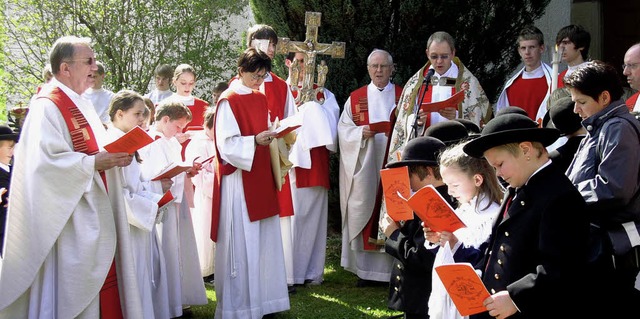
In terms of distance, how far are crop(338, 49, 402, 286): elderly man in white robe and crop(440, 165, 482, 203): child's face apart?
3.99m

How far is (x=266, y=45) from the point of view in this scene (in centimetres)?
801

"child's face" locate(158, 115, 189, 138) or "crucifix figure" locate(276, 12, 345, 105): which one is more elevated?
"crucifix figure" locate(276, 12, 345, 105)

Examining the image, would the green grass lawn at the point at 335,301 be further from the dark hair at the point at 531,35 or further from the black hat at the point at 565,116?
the dark hair at the point at 531,35

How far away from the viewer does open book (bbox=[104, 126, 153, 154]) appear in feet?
17.3

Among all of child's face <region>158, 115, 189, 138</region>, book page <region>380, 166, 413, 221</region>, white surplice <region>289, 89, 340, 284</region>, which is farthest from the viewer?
white surplice <region>289, 89, 340, 284</region>

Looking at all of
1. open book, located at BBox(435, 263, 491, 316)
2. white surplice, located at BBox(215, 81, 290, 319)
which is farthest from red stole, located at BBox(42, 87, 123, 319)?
open book, located at BBox(435, 263, 491, 316)

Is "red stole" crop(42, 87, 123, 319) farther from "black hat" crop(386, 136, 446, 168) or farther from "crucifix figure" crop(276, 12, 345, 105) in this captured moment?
"crucifix figure" crop(276, 12, 345, 105)

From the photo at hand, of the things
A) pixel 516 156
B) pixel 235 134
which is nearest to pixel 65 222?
pixel 235 134

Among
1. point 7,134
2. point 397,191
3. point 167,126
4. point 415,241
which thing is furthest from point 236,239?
point 397,191

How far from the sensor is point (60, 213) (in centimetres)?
540

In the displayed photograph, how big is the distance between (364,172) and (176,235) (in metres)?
2.18

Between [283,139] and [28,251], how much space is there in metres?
2.50

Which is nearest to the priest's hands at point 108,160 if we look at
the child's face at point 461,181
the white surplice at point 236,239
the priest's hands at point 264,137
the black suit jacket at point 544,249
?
the white surplice at point 236,239

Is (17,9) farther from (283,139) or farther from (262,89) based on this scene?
(283,139)
